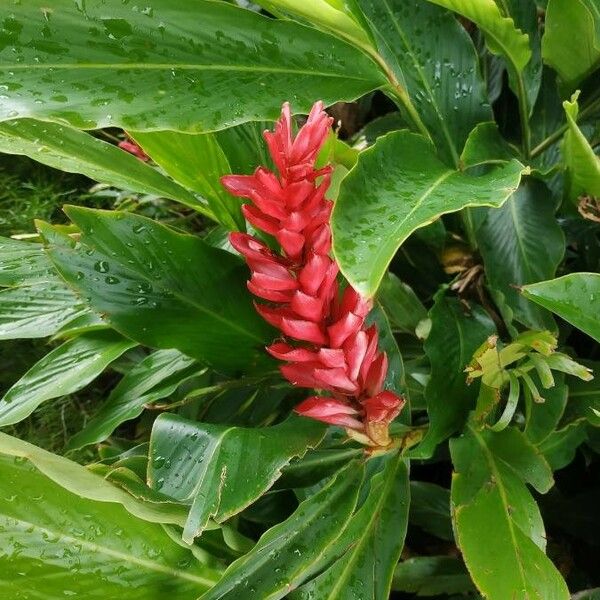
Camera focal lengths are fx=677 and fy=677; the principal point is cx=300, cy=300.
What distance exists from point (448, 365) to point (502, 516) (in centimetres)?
17

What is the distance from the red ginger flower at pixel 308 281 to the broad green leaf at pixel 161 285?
0.34ft

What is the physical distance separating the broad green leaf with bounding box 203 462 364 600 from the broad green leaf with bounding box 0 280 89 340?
1.29ft

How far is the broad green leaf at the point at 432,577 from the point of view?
0.83m

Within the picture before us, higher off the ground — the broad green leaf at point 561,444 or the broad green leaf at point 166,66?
the broad green leaf at point 166,66

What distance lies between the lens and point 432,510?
3.03 ft

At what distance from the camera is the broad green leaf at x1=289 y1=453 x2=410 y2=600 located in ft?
2.22

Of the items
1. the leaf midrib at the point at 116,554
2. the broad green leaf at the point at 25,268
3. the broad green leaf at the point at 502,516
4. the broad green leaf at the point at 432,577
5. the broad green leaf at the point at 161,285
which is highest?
the broad green leaf at the point at 161,285

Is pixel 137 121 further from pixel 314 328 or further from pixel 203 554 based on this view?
pixel 203 554

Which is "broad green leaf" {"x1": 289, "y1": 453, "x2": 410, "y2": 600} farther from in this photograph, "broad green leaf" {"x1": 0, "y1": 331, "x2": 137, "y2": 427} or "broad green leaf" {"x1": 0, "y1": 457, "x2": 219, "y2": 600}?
"broad green leaf" {"x1": 0, "y1": 331, "x2": 137, "y2": 427}

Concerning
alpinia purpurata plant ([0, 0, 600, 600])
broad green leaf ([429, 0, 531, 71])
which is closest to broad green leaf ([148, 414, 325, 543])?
alpinia purpurata plant ([0, 0, 600, 600])

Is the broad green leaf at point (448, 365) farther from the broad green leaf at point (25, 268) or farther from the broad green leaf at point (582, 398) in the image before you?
the broad green leaf at point (25, 268)

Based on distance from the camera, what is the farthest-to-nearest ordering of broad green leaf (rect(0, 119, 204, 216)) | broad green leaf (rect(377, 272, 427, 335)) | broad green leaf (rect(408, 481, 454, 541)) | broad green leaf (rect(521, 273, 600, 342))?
broad green leaf (rect(408, 481, 454, 541))
broad green leaf (rect(377, 272, 427, 335))
broad green leaf (rect(0, 119, 204, 216))
broad green leaf (rect(521, 273, 600, 342))

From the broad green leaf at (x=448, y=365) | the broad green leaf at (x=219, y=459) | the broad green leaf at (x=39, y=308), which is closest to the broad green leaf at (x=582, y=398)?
the broad green leaf at (x=448, y=365)

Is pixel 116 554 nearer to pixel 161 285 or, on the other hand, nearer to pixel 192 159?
pixel 161 285
